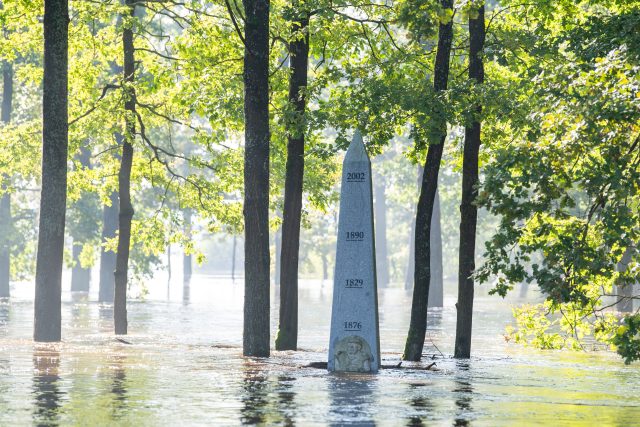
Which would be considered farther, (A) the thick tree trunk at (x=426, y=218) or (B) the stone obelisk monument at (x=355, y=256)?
(A) the thick tree trunk at (x=426, y=218)

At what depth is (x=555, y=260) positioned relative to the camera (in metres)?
14.5

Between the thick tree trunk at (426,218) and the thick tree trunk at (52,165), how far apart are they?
22.0 feet

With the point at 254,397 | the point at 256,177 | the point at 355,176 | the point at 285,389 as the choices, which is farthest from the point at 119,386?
the point at 256,177

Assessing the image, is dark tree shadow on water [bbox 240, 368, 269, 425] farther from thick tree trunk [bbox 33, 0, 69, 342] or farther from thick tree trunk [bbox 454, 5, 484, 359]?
thick tree trunk [bbox 33, 0, 69, 342]

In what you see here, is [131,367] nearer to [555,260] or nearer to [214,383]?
[214,383]

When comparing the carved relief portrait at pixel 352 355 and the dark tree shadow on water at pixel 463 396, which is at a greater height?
the carved relief portrait at pixel 352 355

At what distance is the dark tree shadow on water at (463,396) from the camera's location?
11.1 metres

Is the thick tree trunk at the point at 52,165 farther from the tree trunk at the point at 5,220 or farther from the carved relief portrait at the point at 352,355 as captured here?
the tree trunk at the point at 5,220

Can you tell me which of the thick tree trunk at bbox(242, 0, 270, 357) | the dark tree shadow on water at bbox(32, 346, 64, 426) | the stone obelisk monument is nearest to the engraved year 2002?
the stone obelisk monument

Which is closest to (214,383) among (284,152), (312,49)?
(312,49)

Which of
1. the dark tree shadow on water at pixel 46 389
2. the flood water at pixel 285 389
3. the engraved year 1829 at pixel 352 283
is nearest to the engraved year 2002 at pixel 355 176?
the engraved year 1829 at pixel 352 283

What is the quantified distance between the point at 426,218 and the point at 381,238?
82.9 metres

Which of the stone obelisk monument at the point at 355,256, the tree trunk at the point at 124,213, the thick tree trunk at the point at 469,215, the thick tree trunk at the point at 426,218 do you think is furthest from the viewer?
the tree trunk at the point at 124,213

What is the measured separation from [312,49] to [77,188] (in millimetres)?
10104
